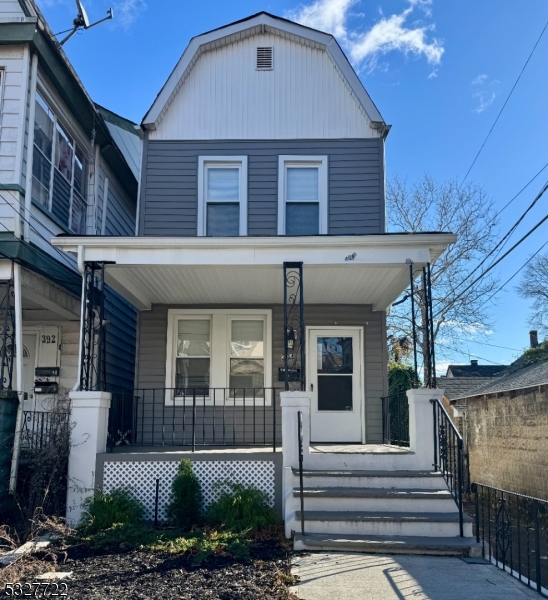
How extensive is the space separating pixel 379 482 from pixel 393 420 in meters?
2.70

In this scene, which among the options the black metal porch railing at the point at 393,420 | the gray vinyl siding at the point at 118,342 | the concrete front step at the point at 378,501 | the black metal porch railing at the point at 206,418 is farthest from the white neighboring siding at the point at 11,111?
the black metal porch railing at the point at 393,420

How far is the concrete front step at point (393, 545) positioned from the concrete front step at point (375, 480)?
92cm

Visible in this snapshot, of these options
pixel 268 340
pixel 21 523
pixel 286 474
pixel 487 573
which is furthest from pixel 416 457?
pixel 21 523

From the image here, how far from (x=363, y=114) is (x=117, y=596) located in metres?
8.24

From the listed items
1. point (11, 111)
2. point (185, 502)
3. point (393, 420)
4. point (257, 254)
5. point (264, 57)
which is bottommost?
point (185, 502)

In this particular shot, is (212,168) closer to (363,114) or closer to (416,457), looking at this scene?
(363,114)

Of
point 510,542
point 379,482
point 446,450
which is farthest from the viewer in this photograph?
point 446,450

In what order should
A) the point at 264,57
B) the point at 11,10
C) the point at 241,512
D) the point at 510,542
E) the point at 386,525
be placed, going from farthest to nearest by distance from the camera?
1. the point at 264,57
2. the point at 11,10
3. the point at 241,512
4. the point at 386,525
5. the point at 510,542

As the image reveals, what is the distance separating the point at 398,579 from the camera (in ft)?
16.4

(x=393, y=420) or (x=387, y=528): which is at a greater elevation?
(x=393, y=420)

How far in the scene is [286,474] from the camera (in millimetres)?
6934

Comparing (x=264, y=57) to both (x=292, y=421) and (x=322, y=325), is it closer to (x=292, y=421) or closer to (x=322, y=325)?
(x=322, y=325)

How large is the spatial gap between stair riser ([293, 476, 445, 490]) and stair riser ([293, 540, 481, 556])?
103 cm

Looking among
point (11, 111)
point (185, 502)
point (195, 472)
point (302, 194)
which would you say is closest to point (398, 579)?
point (185, 502)
